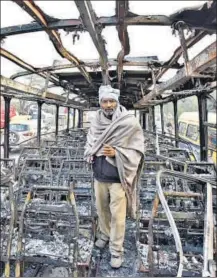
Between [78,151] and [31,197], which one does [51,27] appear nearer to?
[31,197]

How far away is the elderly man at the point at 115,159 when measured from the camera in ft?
8.85

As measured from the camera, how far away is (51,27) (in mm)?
2625

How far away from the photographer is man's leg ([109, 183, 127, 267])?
2719 millimetres

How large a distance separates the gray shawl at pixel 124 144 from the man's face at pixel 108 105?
5cm

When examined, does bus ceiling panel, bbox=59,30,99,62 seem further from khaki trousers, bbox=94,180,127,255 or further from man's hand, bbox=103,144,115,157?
khaki trousers, bbox=94,180,127,255

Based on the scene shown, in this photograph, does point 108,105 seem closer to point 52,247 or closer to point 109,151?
point 109,151

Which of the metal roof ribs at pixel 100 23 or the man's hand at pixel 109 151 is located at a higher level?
the metal roof ribs at pixel 100 23

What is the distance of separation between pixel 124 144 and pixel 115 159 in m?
0.16

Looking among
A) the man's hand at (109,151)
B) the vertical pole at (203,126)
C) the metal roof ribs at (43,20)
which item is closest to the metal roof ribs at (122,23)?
the metal roof ribs at (43,20)

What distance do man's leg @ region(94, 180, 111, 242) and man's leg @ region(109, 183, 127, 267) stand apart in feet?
0.30

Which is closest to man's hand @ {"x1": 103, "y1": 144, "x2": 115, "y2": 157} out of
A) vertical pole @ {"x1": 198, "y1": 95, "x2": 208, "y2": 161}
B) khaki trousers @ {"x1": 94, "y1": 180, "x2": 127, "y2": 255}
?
khaki trousers @ {"x1": 94, "y1": 180, "x2": 127, "y2": 255}

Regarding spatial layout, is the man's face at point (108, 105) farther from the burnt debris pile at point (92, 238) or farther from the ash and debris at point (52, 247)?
the ash and debris at point (52, 247)

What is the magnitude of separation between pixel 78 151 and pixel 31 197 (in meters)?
3.73

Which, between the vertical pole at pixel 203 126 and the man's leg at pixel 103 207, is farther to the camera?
the vertical pole at pixel 203 126
